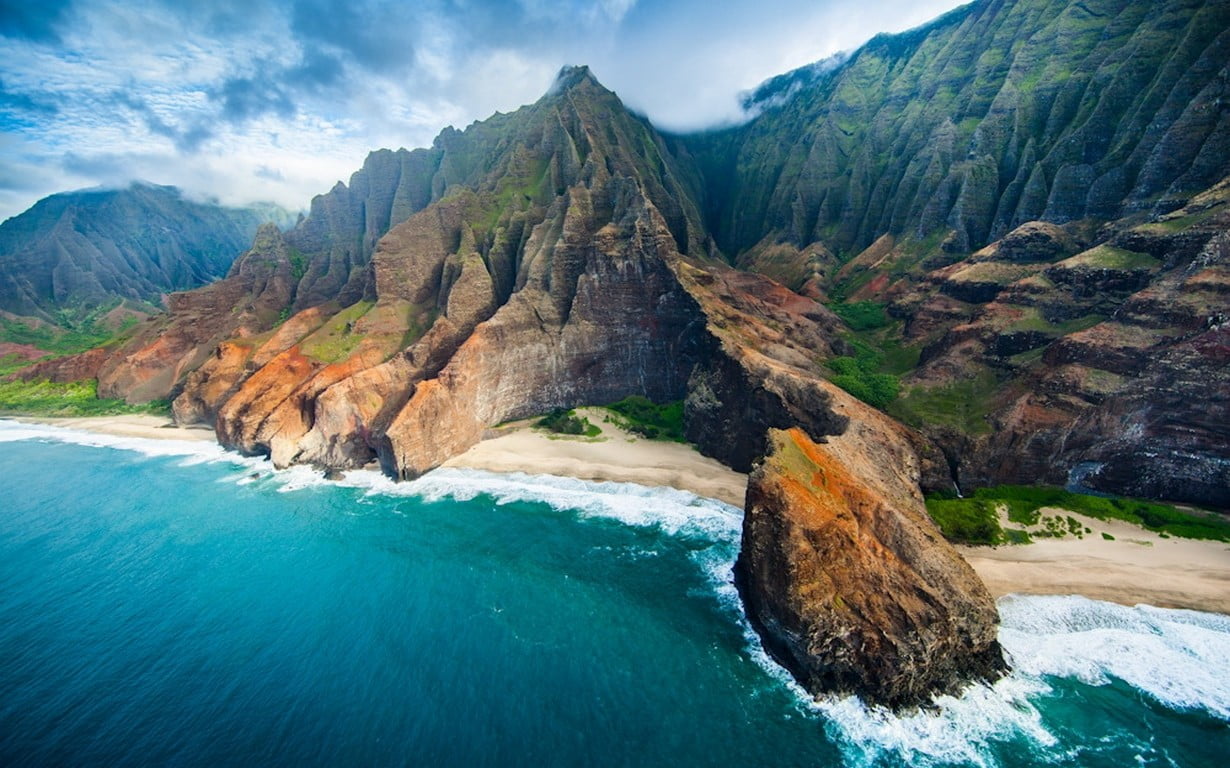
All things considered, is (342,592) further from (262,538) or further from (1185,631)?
(1185,631)

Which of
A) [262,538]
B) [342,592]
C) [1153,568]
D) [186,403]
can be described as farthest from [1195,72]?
[186,403]

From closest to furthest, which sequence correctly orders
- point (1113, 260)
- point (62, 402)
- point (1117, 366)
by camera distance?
point (1117, 366)
point (1113, 260)
point (62, 402)

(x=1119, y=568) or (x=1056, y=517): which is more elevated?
(x=1056, y=517)

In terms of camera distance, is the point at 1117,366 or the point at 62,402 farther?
the point at 62,402

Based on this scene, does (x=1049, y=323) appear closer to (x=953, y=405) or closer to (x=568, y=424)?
(x=953, y=405)

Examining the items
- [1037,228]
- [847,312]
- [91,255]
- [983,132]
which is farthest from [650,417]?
[91,255]

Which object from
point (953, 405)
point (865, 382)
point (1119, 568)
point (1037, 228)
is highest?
point (1037, 228)

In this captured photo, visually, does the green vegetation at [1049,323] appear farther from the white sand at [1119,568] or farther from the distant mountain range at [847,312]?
the white sand at [1119,568]
